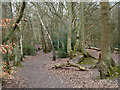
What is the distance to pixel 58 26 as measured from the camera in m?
34.4

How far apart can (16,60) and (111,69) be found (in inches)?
378

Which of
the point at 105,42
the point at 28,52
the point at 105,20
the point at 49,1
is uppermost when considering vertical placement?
the point at 49,1

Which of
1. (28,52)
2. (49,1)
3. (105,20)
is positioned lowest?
(28,52)

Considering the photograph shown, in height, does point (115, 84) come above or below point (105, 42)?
below

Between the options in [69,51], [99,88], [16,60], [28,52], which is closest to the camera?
[99,88]

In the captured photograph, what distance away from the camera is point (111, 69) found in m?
7.97

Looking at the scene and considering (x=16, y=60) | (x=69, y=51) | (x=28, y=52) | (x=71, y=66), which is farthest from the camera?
(x=28, y=52)

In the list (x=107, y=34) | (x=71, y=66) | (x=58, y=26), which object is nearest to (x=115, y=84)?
(x=107, y=34)

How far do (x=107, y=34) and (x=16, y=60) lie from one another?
9692 mm

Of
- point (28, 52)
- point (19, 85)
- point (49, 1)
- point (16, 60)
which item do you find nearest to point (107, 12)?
point (19, 85)

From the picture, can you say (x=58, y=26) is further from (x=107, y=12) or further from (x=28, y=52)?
(x=107, y=12)

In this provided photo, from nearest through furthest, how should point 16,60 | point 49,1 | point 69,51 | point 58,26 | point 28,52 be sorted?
point 16,60, point 69,51, point 49,1, point 28,52, point 58,26

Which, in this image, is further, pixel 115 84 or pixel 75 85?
pixel 75 85

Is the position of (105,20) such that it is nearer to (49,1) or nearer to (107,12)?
(107,12)
